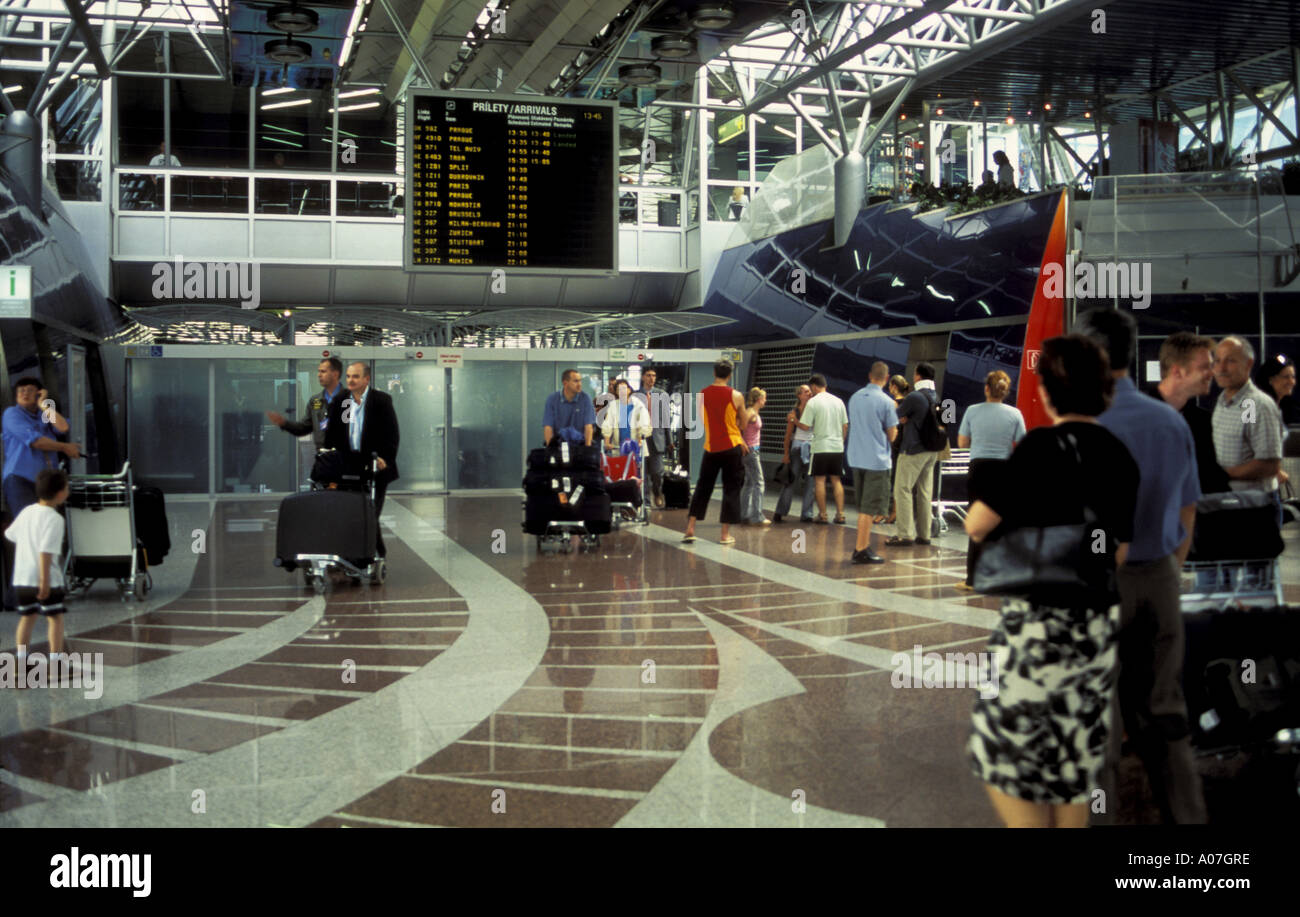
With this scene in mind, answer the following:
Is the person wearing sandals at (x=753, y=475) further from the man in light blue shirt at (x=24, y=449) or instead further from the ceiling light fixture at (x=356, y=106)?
the ceiling light fixture at (x=356, y=106)

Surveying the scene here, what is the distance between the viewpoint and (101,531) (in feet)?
29.9

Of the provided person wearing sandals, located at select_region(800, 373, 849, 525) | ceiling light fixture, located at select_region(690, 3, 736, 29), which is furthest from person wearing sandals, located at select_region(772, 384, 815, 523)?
ceiling light fixture, located at select_region(690, 3, 736, 29)

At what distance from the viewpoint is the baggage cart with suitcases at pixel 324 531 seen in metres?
9.40

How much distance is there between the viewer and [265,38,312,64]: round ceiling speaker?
15505 millimetres

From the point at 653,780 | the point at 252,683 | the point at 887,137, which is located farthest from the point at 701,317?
the point at 653,780

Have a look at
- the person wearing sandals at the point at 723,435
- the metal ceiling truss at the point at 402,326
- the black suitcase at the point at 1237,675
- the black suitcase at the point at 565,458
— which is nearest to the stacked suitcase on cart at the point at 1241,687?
the black suitcase at the point at 1237,675

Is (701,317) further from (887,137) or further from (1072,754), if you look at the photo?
(1072,754)

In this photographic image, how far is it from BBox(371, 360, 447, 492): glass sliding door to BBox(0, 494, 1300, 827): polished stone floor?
10530 millimetres

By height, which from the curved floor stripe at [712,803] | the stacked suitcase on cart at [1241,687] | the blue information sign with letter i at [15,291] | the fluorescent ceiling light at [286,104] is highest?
the fluorescent ceiling light at [286,104]

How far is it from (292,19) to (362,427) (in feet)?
23.3

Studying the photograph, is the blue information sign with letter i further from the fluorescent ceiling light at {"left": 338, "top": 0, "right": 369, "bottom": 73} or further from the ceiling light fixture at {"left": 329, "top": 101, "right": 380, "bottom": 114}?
the ceiling light fixture at {"left": 329, "top": 101, "right": 380, "bottom": 114}

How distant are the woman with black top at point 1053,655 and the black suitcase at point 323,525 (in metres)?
6.84

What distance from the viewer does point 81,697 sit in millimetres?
6047
